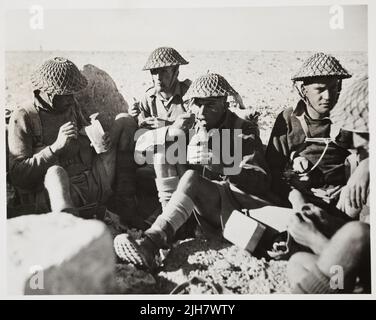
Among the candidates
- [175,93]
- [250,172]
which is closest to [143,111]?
[175,93]

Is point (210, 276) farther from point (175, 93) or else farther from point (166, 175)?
point (175, 93)

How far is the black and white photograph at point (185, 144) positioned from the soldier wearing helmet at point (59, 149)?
0.01m

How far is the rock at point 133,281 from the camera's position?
3.84 m

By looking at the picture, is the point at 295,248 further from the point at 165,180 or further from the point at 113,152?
the point at 113,152

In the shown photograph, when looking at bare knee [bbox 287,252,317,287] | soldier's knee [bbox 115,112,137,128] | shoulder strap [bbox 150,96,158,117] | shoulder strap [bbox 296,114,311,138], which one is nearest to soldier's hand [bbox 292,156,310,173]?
shoulder strap [bbox 296,114,311,138]

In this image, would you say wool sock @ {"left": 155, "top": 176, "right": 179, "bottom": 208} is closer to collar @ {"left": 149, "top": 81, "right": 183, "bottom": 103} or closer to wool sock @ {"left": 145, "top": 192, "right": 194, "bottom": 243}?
wool sock @ {"left": 145, "top": 192, "right": 194, "bottom": 243}

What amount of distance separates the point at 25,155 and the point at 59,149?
0.80ft

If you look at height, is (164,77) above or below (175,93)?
above

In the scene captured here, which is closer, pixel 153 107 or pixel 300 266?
pixel 300 266

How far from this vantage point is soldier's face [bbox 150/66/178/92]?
3.98 metres

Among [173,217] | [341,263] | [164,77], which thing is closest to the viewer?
[341,263]

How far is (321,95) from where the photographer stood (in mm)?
3945

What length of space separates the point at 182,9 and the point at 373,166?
177cm
